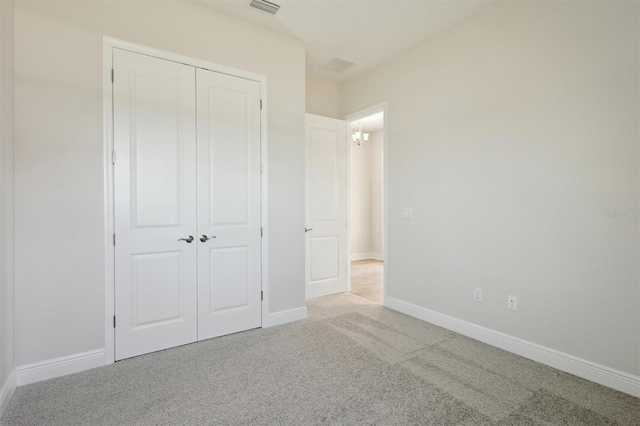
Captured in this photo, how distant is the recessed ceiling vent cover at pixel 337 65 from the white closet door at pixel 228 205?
47.1 inches

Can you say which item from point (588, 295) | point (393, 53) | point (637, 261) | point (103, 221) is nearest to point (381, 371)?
point (588, 295)

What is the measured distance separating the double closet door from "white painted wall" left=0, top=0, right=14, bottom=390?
22.6 inches

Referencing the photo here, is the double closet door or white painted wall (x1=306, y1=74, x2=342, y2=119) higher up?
white painted wall (x1=306, y1=74, x2=342, y2=119)

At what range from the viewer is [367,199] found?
24.8 feet

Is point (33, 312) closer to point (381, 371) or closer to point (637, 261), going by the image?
point (381, 371)

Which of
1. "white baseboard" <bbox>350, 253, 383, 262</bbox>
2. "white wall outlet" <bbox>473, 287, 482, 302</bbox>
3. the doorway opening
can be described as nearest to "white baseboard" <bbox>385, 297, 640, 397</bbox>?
"white wall outlet" <bbox>473, 287, 482, 302</bbox>

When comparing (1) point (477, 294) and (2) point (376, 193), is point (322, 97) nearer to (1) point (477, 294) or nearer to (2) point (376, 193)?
(1) point (477, 294)

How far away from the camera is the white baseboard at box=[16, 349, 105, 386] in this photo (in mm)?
2137

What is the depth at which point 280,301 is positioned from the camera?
326 cm

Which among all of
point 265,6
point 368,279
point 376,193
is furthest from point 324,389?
point 376,193

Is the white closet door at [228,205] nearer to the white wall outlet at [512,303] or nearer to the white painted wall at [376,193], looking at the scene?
the white wall outlet at [512,303]

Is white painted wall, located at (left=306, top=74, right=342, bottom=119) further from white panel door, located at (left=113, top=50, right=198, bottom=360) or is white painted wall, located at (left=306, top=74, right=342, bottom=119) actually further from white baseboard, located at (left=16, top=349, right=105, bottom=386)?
white baseboard, located at (left=16, top=349, right=105, bottom=386)

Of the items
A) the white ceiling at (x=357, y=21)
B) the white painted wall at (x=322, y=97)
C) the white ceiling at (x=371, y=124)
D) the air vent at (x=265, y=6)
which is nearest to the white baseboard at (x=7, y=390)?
the white ceiling at (x=357, y=21)

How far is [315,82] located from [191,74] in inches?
78.9
